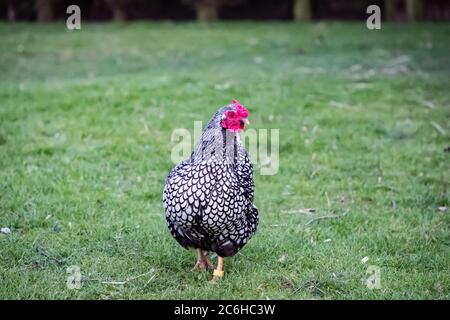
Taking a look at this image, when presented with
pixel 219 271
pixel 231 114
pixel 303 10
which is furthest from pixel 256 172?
pixel 303 10

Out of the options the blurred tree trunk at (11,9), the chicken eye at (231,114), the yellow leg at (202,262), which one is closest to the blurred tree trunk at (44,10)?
the blurred tree trunk at (11,9)

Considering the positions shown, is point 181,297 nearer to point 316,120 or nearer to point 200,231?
point 200,231

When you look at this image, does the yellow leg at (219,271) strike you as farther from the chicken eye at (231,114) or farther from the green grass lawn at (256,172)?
the chicken eye at (231,114)

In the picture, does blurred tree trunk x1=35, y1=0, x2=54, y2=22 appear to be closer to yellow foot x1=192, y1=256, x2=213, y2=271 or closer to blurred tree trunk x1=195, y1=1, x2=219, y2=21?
blurred tree trunk x1=195, y1=1, x2=219, y2=21

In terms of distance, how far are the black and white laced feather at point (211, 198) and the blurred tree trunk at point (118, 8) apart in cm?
1724

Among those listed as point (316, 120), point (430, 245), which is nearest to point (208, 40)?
point (316, 120)

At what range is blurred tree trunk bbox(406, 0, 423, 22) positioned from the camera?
1981cm

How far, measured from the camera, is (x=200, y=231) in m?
4.20

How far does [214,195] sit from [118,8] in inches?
703

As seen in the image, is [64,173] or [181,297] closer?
[181,297]

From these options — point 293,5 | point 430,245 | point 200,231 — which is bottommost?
point 430,245

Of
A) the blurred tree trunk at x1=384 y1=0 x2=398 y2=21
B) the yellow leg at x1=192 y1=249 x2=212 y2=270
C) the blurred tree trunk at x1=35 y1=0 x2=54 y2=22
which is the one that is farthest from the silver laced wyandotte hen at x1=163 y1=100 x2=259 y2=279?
the blurred tree trunk at x1=35 y1=0 x2=54 y2=22

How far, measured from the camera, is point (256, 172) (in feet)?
22.5

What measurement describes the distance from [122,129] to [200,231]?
3.97m
